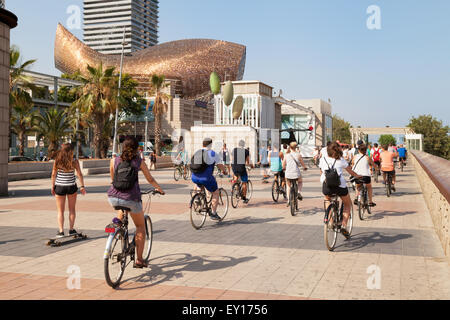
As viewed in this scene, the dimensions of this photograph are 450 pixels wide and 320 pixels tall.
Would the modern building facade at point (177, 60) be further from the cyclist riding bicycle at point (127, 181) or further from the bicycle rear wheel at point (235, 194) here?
the cyclist riding bicycle at point (127, 181)

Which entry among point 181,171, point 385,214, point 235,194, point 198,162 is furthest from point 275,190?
point 181,171

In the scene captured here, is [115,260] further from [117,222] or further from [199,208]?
[199,208]

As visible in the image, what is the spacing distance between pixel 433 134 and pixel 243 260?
217 feet

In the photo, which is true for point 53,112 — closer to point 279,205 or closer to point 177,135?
point 279,205

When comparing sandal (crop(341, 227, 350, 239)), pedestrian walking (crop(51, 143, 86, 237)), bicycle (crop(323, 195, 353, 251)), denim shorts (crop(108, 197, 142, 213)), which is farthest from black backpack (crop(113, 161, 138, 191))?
sandal (crop(341, 227, 350, 239))

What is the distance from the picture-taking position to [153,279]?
5.29 meters

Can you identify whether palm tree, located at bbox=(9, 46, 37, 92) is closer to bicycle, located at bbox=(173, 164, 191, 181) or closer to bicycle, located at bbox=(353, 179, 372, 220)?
bicycle, located at bbox=(173, 164, 191, 181)

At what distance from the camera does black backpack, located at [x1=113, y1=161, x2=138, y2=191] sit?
16.7 ft

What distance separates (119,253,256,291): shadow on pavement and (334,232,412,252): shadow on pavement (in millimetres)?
1660

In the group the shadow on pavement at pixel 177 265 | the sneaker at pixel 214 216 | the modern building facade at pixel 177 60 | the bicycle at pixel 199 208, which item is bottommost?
the shadow on pavement at pixel 177 265

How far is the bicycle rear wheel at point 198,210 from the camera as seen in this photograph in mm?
8578

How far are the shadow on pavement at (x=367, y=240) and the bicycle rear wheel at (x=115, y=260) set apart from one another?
3.30m

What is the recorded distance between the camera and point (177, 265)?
5.93 meters

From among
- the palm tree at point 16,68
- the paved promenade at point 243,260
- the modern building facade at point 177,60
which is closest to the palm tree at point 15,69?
the palm tree at point 16,68
